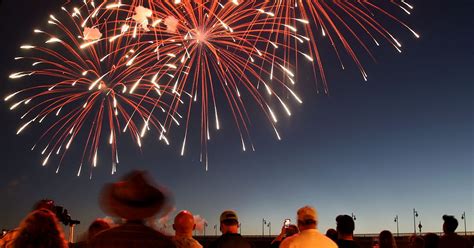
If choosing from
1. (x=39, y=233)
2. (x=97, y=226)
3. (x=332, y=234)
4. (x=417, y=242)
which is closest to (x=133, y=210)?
(x=39, y=233)

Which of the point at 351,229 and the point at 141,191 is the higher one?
the point at 141,191

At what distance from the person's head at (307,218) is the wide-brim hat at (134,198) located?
331cm

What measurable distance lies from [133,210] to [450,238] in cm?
761

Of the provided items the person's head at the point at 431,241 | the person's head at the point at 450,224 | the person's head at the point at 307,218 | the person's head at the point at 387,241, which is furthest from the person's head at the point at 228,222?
the person's head at the point at 450,224

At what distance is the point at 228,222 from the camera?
7.45 m

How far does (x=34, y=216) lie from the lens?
14.4 feet

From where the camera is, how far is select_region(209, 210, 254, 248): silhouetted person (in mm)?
7273

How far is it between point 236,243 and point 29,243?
351 cm

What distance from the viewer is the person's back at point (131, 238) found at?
166 inches

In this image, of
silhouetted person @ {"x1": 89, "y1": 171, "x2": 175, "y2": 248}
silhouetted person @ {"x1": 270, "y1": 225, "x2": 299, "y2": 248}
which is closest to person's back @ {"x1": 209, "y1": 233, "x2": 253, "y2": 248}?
silhouetted person @ {"x1": 270, "y1": 225, "x2": 299, "y2": 248}

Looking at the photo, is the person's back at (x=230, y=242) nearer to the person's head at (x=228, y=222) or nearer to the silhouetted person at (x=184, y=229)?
the person's head at (x=228, y=222)

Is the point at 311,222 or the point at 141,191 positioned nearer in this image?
the point at 141,191

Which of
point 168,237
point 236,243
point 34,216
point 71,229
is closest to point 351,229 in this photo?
point 236,243

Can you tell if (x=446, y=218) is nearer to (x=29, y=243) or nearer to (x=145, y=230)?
(x=145, y=230)
